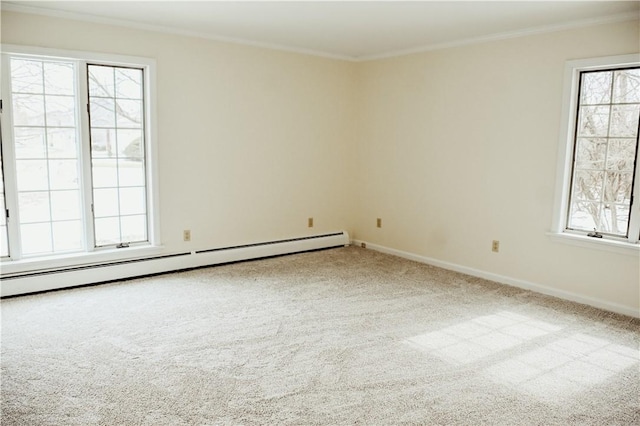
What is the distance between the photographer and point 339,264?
17.4 ft

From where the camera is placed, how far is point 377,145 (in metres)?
5.88

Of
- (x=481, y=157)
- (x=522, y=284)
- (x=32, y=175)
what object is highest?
(x=481, y=157)

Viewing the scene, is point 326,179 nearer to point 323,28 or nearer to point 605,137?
point 323,28

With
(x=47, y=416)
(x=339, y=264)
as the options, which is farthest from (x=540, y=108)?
(x=47, y=416)

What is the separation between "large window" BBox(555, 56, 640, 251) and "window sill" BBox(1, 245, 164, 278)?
3831 mm

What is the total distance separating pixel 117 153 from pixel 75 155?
36cm

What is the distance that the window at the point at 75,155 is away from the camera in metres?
4.08

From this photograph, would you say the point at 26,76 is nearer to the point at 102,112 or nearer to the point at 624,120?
the point at 102,112

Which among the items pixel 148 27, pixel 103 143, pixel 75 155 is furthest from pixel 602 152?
pixel 75 155

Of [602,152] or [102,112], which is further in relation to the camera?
[102,112]

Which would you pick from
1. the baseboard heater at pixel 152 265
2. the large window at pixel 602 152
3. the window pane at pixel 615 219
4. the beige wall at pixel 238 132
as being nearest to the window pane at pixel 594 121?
the large window at pixel 602 152

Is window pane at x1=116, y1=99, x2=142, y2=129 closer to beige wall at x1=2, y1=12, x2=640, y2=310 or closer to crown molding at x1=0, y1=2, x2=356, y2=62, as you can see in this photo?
beige wall at x1=2, y1=12, x2=640, y2=310

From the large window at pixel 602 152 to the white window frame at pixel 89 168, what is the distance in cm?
371

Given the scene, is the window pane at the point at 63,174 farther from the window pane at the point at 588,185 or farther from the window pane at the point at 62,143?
the window pane at the point at 588,185
